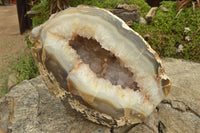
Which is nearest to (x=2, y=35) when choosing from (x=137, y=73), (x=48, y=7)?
(x=48, y=7)

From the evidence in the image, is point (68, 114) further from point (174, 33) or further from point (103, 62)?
point (174, 33)

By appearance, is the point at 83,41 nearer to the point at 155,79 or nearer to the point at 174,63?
the point at 155,79

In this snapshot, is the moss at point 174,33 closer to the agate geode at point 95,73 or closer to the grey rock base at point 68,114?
the grey rock base at point 68,114

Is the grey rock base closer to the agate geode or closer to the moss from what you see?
the agate geode

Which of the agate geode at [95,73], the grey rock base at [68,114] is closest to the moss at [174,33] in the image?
the grey rock base at [68,114]

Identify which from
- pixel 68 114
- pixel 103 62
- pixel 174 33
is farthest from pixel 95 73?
pixel 174 33

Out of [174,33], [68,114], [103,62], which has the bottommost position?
[68,114]

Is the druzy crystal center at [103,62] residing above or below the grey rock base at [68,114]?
above
